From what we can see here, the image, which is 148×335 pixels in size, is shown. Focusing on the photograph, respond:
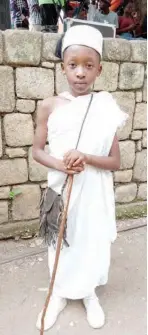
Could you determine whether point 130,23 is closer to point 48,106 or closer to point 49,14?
point 49,14

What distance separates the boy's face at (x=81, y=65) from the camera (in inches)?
55.1

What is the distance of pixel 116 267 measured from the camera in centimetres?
241

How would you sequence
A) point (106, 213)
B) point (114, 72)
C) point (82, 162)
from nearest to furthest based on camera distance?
point (82, 162), point (106, 213), point (114, 72)

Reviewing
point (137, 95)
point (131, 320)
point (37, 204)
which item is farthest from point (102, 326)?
point (137, 95)

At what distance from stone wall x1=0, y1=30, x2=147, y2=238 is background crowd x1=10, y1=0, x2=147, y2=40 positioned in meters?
1.00

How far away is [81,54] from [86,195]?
0.71 meters

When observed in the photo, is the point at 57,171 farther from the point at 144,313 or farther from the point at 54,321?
the point at 144,313

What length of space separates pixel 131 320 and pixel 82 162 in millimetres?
1131

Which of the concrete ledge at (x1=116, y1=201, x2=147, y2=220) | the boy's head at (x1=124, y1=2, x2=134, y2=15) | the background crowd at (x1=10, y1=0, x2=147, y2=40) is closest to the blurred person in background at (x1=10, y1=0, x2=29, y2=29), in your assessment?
the background crowd at (x1=10, y1=0, x2=147, y2=40)

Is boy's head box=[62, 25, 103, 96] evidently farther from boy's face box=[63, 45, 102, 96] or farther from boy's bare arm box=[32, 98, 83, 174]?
boy's bare arm box=[32, 98, 83, 174]

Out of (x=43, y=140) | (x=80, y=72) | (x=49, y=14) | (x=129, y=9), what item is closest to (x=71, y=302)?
(x=43, y=140)

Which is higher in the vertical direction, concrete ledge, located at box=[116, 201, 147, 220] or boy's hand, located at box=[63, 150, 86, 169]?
boy's hand, located at box=[63, 150, 86, 169]

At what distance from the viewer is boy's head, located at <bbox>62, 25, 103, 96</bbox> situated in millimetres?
1390

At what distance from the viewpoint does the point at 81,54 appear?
4.58 ft
